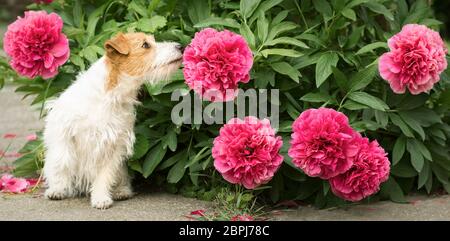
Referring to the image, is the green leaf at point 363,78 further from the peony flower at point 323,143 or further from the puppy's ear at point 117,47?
the puppy's ear at point 117,47

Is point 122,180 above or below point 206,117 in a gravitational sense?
below

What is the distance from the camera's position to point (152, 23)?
460 centimetres

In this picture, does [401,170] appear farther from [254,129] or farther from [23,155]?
[23,155]

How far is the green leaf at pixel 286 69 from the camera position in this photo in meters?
4.21

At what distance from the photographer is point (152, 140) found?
4664mm

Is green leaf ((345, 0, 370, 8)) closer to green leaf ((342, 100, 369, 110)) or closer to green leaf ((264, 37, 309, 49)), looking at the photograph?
green leaf ((264, 37, 309, 49))

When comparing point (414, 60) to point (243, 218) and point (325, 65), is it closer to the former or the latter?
point (325, 65)

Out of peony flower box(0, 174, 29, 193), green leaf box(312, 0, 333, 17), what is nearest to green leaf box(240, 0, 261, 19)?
green leaf box(312, 0, 333, 17)

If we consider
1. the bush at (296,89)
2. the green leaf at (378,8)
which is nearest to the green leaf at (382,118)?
the bush at (296,89)

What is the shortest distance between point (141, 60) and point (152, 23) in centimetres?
39

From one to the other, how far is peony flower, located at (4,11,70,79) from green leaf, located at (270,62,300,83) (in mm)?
1402

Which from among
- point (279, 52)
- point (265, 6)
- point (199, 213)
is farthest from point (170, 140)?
point (265, 6)
